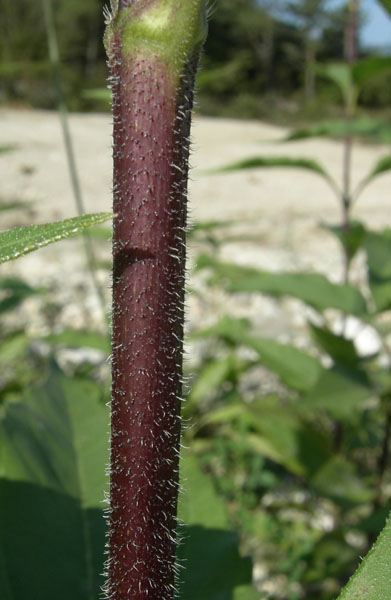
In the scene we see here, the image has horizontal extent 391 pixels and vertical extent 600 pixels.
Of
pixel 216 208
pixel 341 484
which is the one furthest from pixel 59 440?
pixel 216 208

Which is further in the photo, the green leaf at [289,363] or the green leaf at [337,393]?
the green leaf at [289,363]

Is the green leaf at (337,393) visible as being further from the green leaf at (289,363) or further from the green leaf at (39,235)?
the green leaf at (39,235)

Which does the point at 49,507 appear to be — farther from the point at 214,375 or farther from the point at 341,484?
the point at 214,375

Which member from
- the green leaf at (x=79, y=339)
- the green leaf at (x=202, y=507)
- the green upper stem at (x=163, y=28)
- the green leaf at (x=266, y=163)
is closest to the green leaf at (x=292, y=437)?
the green leaf at (x=79, y=339)

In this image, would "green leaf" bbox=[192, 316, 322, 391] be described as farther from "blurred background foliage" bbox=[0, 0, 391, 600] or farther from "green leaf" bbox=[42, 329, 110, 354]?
"green leaf" bbox=[42, 329, 110, 354]

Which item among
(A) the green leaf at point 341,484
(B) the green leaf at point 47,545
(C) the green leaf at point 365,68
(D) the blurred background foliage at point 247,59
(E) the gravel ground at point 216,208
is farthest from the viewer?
(D) the blurred background foliage at point 247,59

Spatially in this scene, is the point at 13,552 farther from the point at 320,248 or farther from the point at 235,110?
the point at 235,110
